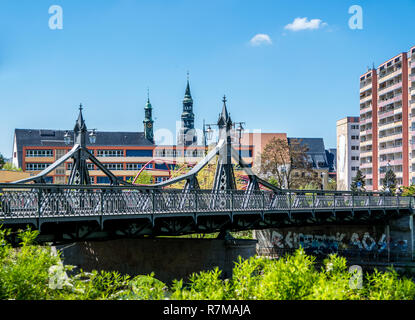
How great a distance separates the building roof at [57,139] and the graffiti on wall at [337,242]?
2604 inches

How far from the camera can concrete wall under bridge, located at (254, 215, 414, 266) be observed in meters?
45.8

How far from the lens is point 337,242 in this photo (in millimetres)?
47781

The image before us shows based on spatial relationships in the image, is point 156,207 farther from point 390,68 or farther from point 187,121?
point 187,121

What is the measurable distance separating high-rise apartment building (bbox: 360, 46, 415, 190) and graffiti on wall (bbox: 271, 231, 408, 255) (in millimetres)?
38960

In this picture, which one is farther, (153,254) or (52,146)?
(52,146)

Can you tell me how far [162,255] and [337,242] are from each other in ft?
61.9

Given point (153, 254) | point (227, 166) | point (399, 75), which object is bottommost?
point (153, 254)

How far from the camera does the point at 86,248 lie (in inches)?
1389

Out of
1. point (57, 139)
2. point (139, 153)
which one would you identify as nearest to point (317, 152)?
point (139, 153)

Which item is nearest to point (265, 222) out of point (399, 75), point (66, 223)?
point (66, 223)

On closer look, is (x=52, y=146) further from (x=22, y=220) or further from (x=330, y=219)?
(x=22, y=220)

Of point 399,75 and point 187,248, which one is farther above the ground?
point 399,75
